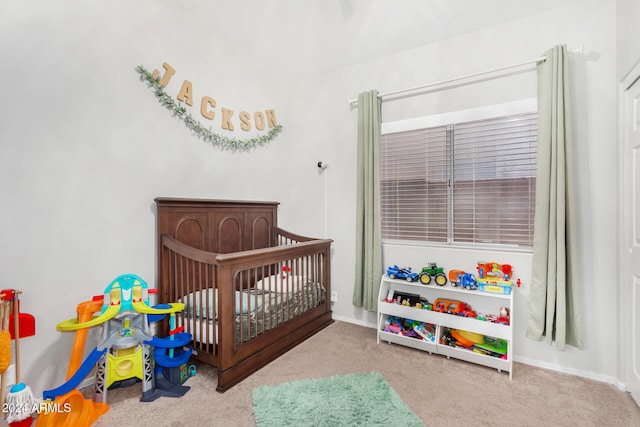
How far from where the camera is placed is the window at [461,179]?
2307 mm

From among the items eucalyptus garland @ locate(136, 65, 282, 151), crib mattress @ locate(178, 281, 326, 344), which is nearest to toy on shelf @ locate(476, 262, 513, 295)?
crib mattress @ locate(178, 281, 326, 344)

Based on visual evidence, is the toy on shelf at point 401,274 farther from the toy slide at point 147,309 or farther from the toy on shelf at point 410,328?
the toy slide at point 147,309

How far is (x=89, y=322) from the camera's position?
1625mm

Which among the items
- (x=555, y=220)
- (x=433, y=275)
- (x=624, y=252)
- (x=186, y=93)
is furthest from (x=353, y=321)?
(x=186, y=93)

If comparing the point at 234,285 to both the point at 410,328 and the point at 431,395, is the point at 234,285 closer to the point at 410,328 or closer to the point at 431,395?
the point at 431,395

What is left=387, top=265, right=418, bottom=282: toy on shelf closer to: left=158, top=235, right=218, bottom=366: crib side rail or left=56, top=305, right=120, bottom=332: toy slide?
left=158, top=235, right=218, bottom=366: crib side rail

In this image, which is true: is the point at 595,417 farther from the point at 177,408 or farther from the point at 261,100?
the point at 261,100

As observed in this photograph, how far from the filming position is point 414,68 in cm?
273

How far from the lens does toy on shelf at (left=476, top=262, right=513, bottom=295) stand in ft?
7.13

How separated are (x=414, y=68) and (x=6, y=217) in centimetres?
305

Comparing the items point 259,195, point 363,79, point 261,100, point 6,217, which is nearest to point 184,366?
point 6,217

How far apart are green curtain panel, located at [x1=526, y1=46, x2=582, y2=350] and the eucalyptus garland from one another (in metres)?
2.43

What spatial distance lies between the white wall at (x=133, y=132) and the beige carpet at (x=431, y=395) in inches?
→ 12.8

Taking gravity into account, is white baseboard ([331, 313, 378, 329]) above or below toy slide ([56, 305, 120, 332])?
below
